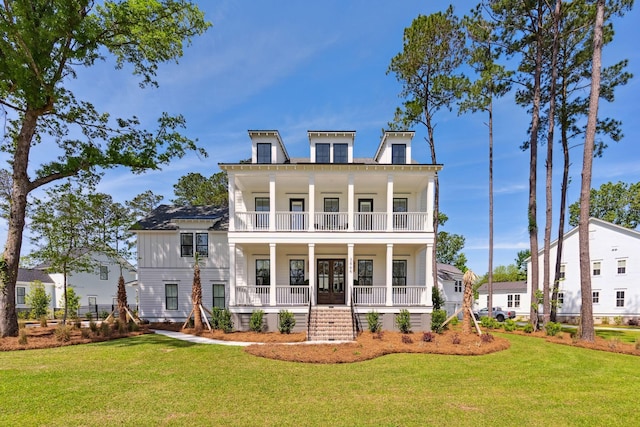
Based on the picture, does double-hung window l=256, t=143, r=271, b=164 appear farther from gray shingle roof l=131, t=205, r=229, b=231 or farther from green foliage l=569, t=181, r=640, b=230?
green foliage l=569, t=181, r=640, b=230

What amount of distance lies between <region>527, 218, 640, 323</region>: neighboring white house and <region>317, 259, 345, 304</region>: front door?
22.8 metres

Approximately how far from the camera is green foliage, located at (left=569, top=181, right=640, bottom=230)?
3300 centimetres

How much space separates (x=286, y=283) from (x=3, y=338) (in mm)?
11827

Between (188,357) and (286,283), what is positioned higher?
(286,283)

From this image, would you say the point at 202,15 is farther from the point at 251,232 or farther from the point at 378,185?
the point at 378,185

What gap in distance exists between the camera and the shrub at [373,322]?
13.0 meters

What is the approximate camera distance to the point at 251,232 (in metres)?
13.7

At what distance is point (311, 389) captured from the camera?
6.61m

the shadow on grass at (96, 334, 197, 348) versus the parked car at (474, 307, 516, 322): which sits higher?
the shadow on grass at (96, 334, 197, 348)

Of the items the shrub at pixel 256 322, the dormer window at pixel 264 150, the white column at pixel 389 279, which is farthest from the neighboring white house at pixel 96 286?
the white column at pixel 389 279

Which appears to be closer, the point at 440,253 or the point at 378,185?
the point at 378,185

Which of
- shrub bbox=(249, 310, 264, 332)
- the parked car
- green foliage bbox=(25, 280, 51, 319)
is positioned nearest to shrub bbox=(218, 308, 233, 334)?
shrub bbox=(249, 310, 264, 332)

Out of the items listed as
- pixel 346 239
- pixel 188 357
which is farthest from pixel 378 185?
pixel 188 357

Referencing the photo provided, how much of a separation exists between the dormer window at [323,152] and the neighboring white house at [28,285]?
91.2ft
